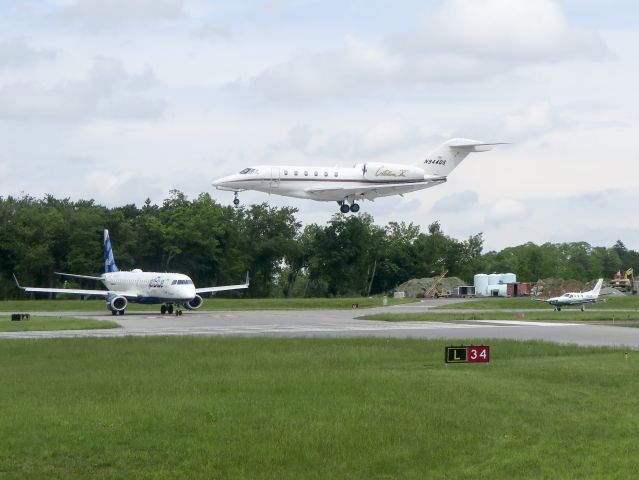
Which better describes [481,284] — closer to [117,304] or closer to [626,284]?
[626,284]

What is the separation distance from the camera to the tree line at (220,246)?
11494cm

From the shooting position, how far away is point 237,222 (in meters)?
134

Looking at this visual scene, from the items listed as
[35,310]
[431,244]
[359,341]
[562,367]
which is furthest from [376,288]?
[562,367]

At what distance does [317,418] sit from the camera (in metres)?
17.5

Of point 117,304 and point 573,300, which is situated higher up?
point 573,300

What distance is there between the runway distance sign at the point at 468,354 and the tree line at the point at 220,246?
91154 millimetres

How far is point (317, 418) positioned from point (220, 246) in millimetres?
112340

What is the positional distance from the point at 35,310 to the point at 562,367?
206ft

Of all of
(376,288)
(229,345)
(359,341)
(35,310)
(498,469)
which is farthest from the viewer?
(376,288)

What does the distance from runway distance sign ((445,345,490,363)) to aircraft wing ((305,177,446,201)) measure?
4187cm

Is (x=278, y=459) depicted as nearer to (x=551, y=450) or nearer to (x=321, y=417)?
(x=321, y=417)

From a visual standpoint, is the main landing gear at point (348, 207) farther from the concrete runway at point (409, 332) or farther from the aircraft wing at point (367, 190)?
the concrete runway at point (409, 332)

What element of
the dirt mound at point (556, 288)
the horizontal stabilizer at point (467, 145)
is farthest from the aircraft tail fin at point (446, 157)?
the dirt mound at point (556, 288)

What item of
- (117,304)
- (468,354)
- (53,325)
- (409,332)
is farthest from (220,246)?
(468,354)
